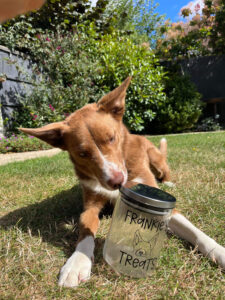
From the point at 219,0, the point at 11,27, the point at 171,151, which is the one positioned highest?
the point at 219,0

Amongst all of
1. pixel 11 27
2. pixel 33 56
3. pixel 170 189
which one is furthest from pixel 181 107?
pixel 170 189

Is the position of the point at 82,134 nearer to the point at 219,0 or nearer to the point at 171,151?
the point at 171,151

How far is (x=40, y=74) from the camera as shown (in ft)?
27.5

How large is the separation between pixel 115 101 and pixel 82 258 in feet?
4.86

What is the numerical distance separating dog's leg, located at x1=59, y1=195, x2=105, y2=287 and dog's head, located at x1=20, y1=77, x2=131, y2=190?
1.17 ft

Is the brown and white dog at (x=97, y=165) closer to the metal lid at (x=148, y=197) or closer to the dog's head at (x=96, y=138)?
the dog's head at (x=96, y=138)

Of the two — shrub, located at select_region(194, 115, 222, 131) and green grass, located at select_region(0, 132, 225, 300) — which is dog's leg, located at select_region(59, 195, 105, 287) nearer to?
green grass, located at select_region(0, 132, 225, 300)

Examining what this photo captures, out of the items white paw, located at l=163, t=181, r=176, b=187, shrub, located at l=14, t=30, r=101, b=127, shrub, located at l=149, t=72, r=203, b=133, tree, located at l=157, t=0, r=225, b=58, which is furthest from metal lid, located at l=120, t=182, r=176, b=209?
tree, located at l=157, t=0, r=225, b=58

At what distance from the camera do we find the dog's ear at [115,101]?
2.47 m

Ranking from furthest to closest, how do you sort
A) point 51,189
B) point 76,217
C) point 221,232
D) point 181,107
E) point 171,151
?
point 181,107 < point 171,151 < point 51,189 < point 76,217 < point 221,232

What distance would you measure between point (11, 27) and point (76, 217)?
7.96 meters

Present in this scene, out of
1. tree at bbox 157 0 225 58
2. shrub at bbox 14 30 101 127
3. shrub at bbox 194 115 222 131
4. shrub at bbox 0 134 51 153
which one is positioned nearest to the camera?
shrub at bbox 0 134 51 153

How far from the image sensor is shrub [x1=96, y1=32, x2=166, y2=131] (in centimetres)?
921

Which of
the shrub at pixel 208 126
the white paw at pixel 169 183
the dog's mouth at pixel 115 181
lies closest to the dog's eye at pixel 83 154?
the dog's mouth at pixel 115 181
